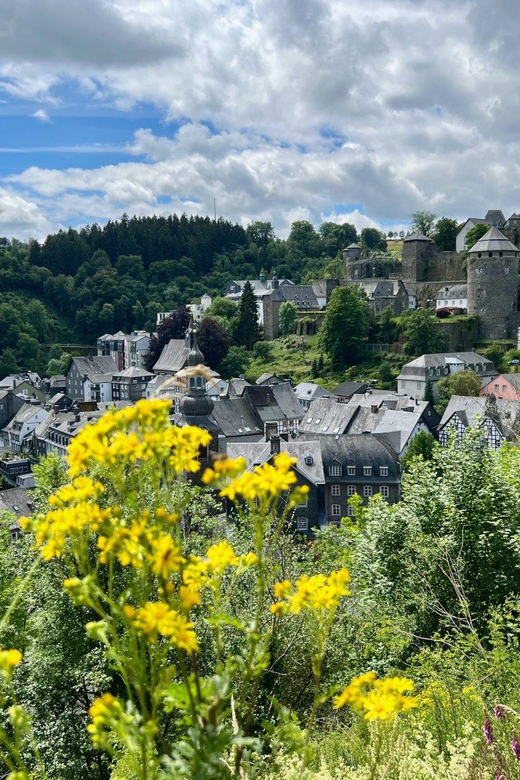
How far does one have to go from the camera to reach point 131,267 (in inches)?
5064

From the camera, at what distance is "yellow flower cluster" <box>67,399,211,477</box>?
226cm

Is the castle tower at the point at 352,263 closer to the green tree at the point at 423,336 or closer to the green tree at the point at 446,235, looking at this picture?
the green tree at the point at 446,235

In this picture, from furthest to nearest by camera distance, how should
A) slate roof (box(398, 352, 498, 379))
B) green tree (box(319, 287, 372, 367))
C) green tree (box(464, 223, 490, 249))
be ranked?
green tree (box(464, 223, 490, 249))
green tree (box(319, 287, 372, 367))
slate roof (box(398, 352, 498, 379))

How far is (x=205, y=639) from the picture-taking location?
1144 cm

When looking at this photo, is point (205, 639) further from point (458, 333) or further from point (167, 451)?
point (458, 333)

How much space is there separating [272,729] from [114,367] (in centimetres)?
8792

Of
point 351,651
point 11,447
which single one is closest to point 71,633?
point 351,651

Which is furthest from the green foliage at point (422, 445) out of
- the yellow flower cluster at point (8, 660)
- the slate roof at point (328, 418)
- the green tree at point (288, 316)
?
the green tree at point (288, 316)

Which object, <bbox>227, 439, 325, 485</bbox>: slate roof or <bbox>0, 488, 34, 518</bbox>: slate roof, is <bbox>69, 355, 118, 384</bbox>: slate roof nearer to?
<bbox>0, 488, 34, 518</bbox>: slate roof

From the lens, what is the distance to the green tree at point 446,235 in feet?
303

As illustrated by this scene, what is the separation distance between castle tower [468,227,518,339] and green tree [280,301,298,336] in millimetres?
24037

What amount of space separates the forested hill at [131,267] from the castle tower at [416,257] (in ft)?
69.6

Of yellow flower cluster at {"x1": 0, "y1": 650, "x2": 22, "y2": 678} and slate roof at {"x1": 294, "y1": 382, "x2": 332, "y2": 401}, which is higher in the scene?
yellow flower cluster at {"x1": 0, "y1": 650, "x2": 22, "y2": 678}

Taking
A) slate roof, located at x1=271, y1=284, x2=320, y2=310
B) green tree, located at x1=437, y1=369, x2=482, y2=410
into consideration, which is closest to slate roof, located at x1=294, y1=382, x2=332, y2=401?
green tree, located at x1=437, y1=369, x2=482, y2=410
